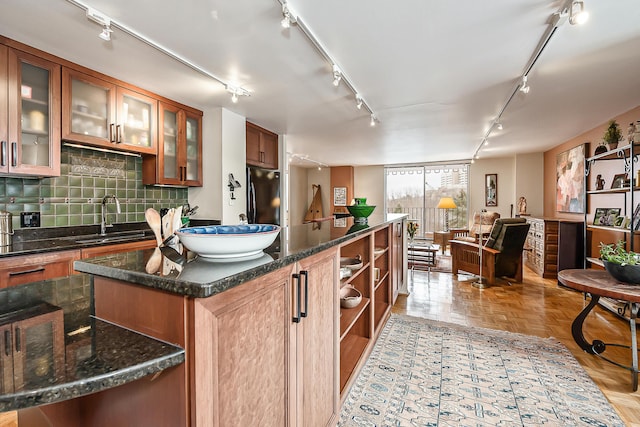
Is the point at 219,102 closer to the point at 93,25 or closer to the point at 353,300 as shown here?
the point at 93,25

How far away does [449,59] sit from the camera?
225 cm

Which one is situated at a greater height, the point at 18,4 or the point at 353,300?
the point at 18,4

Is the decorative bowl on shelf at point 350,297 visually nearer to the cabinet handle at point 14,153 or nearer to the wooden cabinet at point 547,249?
the cabinet handle at point 14,153

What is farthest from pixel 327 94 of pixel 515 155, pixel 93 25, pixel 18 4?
pixel 515 155

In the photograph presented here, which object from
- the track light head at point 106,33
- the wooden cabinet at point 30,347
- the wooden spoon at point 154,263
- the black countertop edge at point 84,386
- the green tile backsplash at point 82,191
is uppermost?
the track light head at point 106,33

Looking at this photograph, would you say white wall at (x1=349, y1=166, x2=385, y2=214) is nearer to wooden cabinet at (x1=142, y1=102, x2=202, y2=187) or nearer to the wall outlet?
wooden cabinet at (x1=142, y1=102, x2=202, y2=187)

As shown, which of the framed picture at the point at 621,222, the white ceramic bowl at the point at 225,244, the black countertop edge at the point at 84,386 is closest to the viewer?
the black countertop edge at the point at 84,386

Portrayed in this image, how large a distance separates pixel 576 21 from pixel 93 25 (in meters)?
2.85

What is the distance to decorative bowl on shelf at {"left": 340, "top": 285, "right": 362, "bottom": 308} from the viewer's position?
203cm

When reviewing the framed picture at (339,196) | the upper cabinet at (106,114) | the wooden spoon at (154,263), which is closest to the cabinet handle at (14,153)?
the upper cabinet at (106,114)

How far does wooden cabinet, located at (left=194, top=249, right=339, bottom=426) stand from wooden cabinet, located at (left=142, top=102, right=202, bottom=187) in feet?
8.07

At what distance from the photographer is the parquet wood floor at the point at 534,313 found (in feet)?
6.39

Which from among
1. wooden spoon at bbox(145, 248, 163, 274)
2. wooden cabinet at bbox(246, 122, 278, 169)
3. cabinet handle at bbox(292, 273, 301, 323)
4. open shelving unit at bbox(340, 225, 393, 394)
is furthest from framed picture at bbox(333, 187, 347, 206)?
wooden spoon at bbox(145, 248, 163, 274)

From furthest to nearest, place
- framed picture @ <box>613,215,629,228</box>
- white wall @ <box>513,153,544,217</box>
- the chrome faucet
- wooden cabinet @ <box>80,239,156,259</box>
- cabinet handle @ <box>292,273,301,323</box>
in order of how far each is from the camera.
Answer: white wall @ <box>513,153,544,217</box> < framed picture @ <box>613,215,629,228</box> < the chrome faucet < wooden cabinet @ <box>80,239,156,259</box> < cabinet handle @ <box>292,273,301,323</box>
